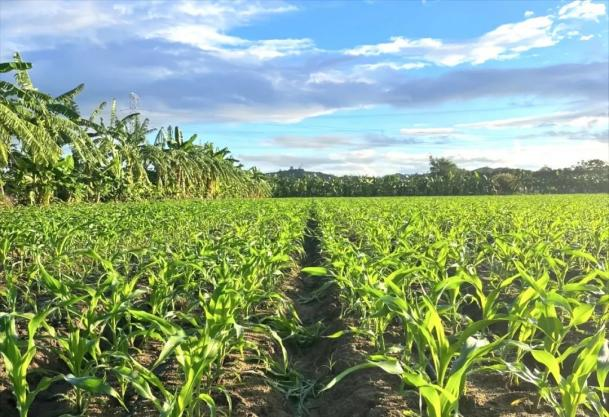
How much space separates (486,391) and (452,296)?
72cm

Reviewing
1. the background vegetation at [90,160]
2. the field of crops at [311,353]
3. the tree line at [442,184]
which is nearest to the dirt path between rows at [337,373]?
the field of crops at [311,353]

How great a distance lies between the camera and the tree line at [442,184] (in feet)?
187

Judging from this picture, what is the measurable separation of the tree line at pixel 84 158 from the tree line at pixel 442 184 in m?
21.3

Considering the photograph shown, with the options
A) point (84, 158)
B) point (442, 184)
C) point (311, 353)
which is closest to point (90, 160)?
point (84, 158)

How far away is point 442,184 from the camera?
56938mm

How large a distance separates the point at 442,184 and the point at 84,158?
149ft

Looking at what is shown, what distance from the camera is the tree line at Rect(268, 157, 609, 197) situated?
56.9 meters

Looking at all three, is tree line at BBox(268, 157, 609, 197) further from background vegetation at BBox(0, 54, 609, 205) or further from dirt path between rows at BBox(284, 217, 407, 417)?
dirt path between rows at BBox(284, 217, 407, 417)

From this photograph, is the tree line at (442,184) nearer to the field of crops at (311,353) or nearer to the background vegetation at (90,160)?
the background vegetation at (90,160)

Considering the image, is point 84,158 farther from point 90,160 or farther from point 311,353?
point 311,353

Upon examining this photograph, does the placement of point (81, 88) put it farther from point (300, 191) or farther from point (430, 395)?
point (300, 191)

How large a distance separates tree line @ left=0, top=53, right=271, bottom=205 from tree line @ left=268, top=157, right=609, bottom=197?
839 inches

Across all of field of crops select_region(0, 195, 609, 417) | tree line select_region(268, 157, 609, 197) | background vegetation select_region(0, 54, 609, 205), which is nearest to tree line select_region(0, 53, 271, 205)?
background vegetation select_region(0, 54, 609, 205)

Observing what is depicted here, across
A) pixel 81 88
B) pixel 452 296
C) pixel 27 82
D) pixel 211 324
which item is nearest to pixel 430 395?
pixel 211 324
